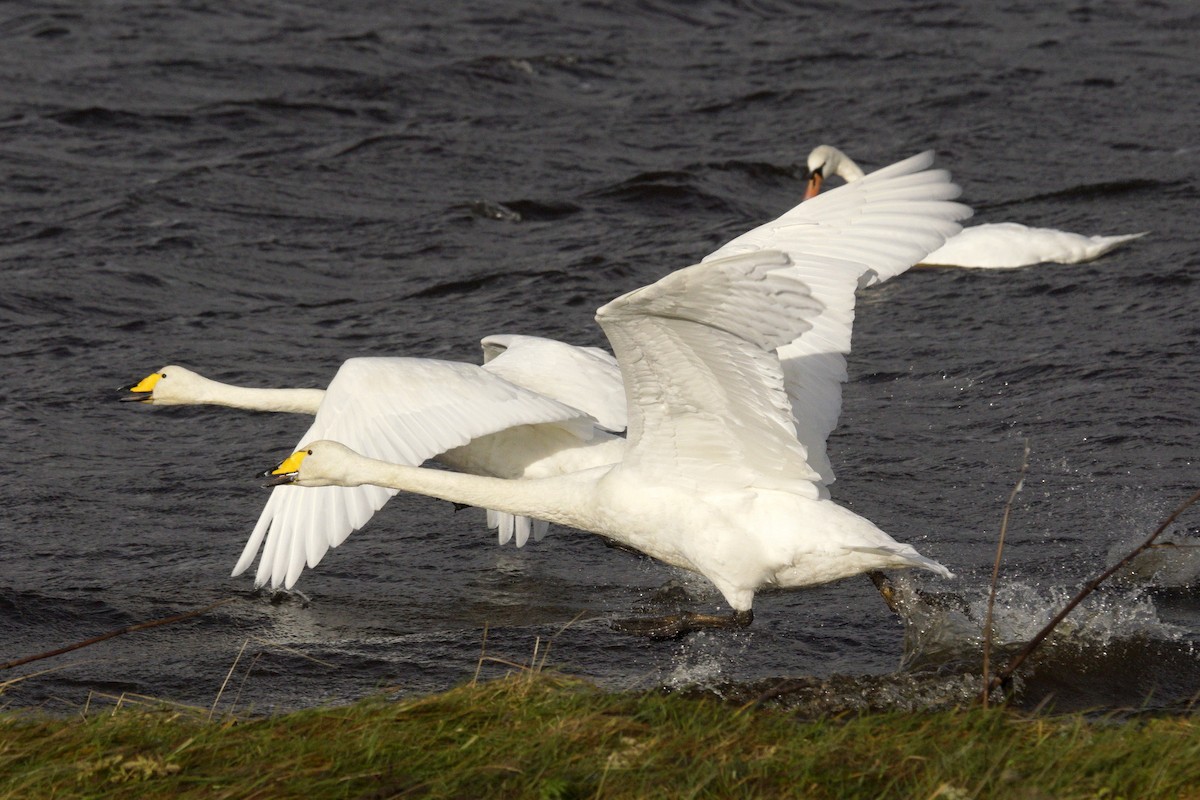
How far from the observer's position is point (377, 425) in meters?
6.77

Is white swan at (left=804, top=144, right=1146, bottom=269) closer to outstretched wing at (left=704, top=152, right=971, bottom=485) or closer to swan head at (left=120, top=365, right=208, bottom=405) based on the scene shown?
outstretched wing at (left=704, top=152, right=971, bottom=485)

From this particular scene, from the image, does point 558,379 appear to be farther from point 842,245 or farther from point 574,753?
point 574,753

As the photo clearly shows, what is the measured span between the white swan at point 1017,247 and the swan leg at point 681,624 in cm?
608

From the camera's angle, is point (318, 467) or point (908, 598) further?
point (908, 598)

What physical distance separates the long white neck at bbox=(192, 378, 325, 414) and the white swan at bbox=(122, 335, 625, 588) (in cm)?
12

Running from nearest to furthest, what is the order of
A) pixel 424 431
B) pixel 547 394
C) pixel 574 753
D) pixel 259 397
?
pixel 574 753 → pixel 424 431 → pixel 547 394 → pixel 259 397

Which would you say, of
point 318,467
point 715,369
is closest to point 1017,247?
point 715,369

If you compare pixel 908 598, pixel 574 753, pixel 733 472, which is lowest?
pixel 908 598

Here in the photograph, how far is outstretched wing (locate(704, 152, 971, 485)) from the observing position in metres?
5.93

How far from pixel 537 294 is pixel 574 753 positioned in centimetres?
757

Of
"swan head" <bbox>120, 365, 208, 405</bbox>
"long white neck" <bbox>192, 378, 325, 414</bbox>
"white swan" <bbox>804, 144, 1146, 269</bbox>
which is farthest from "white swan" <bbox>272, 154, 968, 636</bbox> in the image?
"white swan" <bbox>804, 144, 1146, 269</bbox>

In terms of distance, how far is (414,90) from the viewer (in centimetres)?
1571

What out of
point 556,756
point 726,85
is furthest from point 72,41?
point 556,756

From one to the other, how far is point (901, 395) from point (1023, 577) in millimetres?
2689
